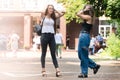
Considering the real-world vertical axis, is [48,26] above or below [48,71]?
above

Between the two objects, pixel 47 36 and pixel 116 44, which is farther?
pixel 116 44

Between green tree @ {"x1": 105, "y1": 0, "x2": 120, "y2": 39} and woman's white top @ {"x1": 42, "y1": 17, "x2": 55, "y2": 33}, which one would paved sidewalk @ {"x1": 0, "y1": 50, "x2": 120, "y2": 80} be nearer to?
woman's white top @ {"x1": 42, "y1": 17, "x2": 55, "y2": 33}

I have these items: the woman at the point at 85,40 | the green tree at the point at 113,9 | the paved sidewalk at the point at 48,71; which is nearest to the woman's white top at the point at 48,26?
the woman at the point at 85,40

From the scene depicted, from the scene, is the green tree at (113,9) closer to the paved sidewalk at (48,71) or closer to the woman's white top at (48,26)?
the paved sidewalk at (48,71)

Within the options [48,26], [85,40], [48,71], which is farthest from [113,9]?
A: [85,40]

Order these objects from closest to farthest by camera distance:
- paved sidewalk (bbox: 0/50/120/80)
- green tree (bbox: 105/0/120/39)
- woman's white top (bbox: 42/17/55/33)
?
1. paved sidewalk (bbox: 0/50/120/80)
2. woman's white top (bbox: 42/17/55/33)
3. green tree (bbox: 105/0/120/39)

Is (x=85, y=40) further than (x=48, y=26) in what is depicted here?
No

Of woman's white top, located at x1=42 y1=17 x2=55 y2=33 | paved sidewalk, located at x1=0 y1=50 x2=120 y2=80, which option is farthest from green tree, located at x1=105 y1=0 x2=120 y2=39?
woman's white top, located at x1=42 y1=17 x2=55 y2=33

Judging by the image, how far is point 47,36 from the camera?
45.6ft

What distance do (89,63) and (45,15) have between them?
1.63 meters

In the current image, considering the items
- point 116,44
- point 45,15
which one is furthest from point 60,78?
point 116,44

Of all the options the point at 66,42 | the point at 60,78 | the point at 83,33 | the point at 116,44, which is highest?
the point at 83,33

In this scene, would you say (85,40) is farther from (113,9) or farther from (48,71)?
(113,9)

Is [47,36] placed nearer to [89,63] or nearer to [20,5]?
[89,63]
